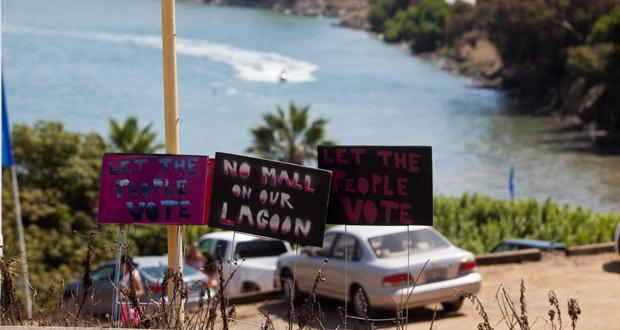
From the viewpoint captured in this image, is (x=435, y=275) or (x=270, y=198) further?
(x=435, y=275)

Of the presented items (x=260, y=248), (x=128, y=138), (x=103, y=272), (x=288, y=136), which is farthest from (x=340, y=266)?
(x=288, y=136)

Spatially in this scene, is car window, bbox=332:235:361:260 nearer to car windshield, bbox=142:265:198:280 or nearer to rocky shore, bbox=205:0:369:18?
car windshield, bbox=142:265:198:280

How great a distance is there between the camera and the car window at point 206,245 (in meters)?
19.3

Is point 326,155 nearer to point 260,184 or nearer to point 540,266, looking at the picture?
point 260,184

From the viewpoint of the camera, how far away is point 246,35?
13088 centimetres

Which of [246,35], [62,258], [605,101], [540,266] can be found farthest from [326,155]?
[246,35]

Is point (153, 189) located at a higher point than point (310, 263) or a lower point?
higher

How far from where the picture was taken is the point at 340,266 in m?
13.6

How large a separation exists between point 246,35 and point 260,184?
123 meters

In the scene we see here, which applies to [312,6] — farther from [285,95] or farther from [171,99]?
[171,99]

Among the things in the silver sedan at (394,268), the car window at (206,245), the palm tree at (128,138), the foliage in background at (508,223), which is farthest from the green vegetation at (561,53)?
the silver sedan at (394,268)

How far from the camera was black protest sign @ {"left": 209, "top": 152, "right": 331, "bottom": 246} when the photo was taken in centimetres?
861

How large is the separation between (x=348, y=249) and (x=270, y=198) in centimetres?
497

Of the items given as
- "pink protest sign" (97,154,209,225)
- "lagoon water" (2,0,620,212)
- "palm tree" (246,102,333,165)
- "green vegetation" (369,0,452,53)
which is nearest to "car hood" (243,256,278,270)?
"pink protest sign" (97,154,209,225)
